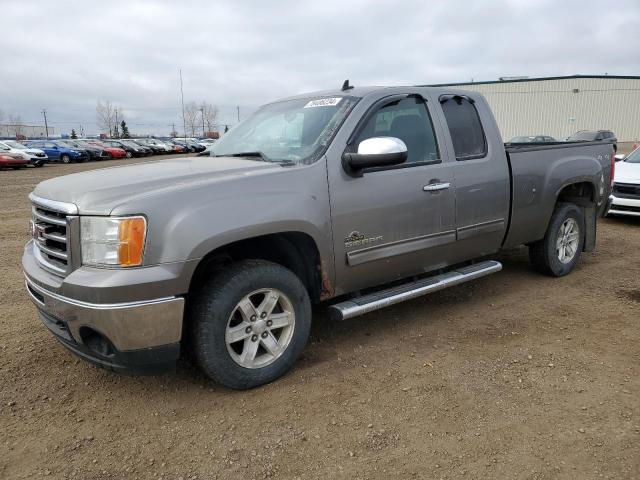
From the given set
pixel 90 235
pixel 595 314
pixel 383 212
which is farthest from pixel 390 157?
pixel 595 314

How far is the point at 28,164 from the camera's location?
2720 cm

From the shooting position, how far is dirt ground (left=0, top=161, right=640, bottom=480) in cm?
260

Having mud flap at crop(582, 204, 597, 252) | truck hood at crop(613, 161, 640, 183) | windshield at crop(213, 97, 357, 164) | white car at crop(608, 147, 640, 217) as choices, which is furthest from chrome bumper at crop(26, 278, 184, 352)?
truck hood at crop(613, 161, 640, 183)

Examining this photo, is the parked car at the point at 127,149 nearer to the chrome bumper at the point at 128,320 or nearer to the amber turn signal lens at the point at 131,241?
the chrome bumper at the point at 128,320

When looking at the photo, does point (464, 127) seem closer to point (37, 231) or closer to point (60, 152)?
point (37, 231)

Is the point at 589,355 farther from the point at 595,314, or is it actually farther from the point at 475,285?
the point at 475,285

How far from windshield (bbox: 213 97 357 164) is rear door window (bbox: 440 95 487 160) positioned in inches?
38.8

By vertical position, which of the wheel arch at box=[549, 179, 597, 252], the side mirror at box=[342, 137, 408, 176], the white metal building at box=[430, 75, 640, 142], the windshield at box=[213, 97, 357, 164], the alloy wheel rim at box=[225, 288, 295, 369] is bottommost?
the alloy wheel rim at box=[225, 288, 295, 369]

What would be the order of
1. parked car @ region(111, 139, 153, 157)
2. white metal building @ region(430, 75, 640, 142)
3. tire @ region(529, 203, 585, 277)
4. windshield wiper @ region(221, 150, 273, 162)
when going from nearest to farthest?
windshield wiper @ region(221, 150, 273, 162)
tire @ region(529, 203, 585, 277)
parked car @ region(111, 139, 153, 157)
white metal building @ region(430, 75, 640, 142)

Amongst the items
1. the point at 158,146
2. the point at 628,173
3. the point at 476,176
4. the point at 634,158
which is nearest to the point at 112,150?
the point at 158,146

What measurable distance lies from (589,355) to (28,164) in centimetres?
2947

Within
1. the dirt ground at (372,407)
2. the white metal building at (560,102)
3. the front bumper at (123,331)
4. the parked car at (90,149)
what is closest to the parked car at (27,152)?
the parked car at (90,149)

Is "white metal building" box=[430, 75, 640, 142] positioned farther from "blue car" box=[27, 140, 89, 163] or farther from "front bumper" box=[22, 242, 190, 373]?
"front bumper" box=[22, 242, 190, 373]

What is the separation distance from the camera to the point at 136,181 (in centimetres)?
311
